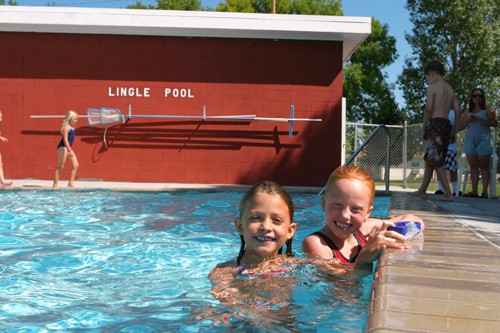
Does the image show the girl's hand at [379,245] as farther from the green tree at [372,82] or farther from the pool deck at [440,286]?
the green tree at [372,82]

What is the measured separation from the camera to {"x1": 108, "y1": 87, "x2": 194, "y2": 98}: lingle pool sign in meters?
13.3

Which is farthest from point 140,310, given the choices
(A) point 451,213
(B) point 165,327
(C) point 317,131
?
(C) point 317,131

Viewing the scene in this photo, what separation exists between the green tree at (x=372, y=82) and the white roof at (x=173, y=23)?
106ft

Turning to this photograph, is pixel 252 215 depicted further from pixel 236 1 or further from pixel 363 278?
pixel 236 1

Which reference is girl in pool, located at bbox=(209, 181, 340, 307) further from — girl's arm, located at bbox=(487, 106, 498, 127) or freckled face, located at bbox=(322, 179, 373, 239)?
girl's arm, located at bbox=(487, 106, 498, 127)

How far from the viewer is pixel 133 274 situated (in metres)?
4.55

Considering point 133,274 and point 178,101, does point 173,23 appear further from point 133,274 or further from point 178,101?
point 133,274

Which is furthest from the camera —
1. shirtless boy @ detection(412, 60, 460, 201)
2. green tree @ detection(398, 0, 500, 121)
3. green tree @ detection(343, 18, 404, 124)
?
green tree @ detection(343, 18, 404, 124)

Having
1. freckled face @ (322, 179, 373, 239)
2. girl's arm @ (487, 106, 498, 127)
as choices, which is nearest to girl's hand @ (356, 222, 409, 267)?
freckled face @ (322, 179, 373, 239)

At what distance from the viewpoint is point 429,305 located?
1985 mm

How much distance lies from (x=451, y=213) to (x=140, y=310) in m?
3.38

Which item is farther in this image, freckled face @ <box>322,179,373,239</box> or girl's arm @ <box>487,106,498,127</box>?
girl's arm @ <box>487,106,498,127</box>

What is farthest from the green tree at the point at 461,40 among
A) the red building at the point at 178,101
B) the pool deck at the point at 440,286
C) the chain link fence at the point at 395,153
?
the pool deck at the point at 440,286

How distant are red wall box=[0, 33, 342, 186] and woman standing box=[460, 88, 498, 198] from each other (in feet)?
12.8
